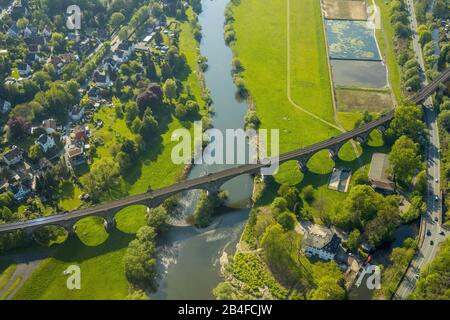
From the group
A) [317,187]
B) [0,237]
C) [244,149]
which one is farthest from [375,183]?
[0,237]

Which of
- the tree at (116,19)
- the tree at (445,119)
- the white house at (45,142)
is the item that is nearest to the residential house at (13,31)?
the tree at (116,19)

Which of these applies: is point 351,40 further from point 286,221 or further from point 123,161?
point 123,161

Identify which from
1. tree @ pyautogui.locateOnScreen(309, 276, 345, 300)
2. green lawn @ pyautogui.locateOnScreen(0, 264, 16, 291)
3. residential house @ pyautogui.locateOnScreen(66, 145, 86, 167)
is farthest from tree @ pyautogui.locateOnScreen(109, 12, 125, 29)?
tree @ pyautogui.locateOnScreen(309, 276, 345, 300)

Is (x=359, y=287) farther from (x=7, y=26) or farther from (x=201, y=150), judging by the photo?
(x=7, y=26)

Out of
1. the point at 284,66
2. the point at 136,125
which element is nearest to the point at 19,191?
the point at 136,125

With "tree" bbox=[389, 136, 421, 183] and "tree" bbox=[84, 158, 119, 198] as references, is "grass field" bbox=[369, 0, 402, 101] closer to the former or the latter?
"tree" bbox=[389, 136, 421, 183]

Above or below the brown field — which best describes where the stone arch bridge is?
below
